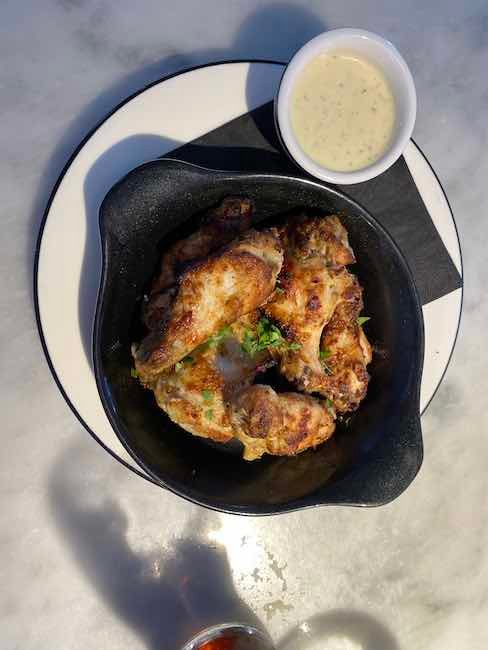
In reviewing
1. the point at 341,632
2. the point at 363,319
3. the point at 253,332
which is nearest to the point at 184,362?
the point at 253,332

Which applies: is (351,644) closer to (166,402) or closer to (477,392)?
(477,392)

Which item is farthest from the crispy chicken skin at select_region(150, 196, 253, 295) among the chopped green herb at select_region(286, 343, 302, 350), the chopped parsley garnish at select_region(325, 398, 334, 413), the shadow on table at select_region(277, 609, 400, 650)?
the shadow on table at select_region(277, 609, 400, 650)

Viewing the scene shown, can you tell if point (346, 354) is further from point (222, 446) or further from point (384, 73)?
point (384, 73)

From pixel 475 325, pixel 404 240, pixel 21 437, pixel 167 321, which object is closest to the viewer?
pixel 167 321

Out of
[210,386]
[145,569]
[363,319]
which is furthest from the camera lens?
[145,569]

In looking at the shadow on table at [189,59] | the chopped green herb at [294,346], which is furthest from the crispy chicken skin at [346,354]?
the shadow on table at [189,59]

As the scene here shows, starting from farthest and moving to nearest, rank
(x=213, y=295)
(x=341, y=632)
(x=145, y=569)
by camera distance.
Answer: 1. (x=341, y=632)
2. (x=145, y=569)
3. (x=213, y=295)

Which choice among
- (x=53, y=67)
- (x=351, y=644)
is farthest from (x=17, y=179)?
(x=351, y=644)
